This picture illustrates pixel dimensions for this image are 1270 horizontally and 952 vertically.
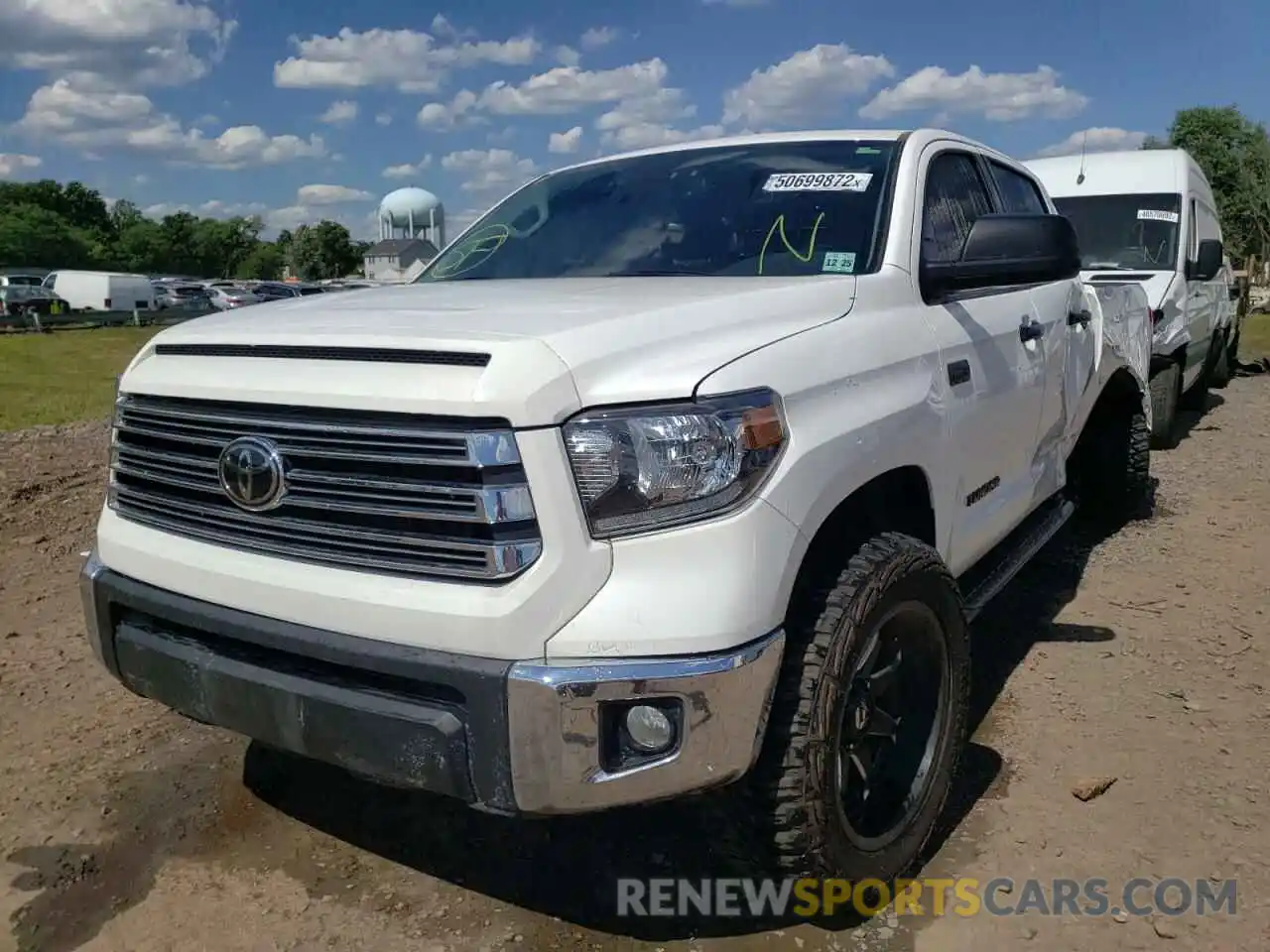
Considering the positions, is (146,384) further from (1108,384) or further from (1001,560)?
(1108,384)

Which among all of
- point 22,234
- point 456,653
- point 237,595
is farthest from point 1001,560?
point 22,234

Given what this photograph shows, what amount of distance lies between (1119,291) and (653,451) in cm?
411

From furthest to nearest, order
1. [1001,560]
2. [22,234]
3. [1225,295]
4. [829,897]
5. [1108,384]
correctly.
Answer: [22,234] → [1225,295] → [1108,384] → [1001,560] → [829,897]

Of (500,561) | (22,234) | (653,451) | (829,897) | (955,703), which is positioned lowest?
(829,897)

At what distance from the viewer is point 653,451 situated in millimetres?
2076

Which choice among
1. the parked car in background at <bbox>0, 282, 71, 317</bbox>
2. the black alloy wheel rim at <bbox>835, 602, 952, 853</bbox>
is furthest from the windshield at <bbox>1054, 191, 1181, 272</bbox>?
the parked car in background at <bbox>0, 282, 71, 317</bbox>

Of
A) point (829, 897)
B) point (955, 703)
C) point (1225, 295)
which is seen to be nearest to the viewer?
point (829, 897)

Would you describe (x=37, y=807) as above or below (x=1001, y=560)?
below

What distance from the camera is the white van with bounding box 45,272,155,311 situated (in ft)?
141

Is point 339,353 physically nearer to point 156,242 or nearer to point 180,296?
point 180,296

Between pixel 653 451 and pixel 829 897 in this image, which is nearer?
pixel 653 451

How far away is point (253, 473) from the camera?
2.28 metres
